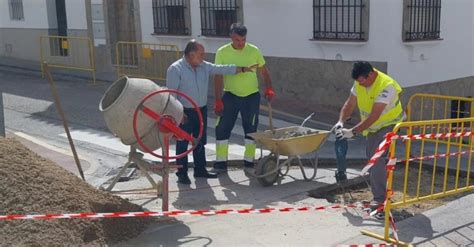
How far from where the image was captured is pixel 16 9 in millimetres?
19875

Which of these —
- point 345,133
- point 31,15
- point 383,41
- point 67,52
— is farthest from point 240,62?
point 31,15

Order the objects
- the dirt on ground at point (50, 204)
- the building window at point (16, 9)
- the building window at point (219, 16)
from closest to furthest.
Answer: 1. the dirt on ground at point (50, 204)
2. the building window at point (219, 16)
3. the building window at point (16, 9)

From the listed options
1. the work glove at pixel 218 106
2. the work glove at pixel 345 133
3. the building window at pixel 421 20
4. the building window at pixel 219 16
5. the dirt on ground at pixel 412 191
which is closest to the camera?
the work glove at pixel 345 133

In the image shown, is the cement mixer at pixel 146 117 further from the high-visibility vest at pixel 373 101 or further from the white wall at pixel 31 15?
the white wall at pixel 31 15

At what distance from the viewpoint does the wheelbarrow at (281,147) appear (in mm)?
6672

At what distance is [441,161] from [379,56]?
3.20 m

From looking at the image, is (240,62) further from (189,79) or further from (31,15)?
(31,15)

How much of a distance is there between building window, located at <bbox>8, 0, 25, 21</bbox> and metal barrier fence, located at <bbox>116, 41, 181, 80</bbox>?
19.2 ft

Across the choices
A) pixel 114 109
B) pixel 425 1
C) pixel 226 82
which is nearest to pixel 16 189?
pixel 114 109

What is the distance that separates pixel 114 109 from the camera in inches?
221

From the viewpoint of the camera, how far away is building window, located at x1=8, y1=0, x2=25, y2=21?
1962 cm

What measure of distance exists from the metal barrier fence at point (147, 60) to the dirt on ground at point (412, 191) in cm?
742

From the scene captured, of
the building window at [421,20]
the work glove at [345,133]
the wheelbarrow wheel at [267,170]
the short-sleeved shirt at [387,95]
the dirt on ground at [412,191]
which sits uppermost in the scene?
the building window at [421,20]

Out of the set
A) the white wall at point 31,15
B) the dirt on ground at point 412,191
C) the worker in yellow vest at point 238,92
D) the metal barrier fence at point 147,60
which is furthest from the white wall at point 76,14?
the dirt on ground at point 412,191
